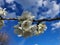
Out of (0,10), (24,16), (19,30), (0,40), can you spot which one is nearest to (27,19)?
(24,16)

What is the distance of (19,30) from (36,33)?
152 mm

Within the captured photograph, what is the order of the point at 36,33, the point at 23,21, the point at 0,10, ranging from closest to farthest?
the point at 23,21 → the point at 36,33 → the point at 0,10

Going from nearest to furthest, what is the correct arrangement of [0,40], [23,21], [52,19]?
[52,19]
[23,21]
[0,40]

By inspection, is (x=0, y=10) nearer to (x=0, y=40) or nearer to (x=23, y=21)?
(x=23, y=21)

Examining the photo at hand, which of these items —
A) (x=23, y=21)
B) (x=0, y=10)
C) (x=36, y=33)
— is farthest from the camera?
(x=0, y=10)

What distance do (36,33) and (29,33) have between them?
0.27ft

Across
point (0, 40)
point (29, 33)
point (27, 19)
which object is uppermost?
point (27, 19)

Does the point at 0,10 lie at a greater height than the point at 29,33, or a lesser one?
greater

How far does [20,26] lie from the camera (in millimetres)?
1748

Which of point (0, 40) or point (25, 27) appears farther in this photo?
point (0, 40)

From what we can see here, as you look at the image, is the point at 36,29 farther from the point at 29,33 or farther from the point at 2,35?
the point at 2,35

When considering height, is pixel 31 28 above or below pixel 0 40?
above

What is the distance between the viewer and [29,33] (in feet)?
5.84

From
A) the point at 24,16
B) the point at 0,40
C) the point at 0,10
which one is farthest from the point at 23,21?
the point at 0,40
